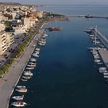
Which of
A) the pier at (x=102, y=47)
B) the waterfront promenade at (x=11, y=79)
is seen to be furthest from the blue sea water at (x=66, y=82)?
the waterfront promenade at (x=11, y=79)

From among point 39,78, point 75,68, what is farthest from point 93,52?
point 39,78

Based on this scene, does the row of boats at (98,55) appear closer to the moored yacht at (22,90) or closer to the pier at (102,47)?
the pier at (102,47)

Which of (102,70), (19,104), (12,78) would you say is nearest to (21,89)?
(12,78)

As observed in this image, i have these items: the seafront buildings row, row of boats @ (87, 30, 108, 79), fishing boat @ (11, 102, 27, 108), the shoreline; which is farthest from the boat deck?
fishing boat @ (11, 102, 27, 108)

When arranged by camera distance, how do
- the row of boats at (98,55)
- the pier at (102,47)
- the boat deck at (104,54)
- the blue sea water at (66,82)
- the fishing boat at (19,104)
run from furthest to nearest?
the pier at (102,47) → the boat deck at (104,54) → the row of boats at (98,55) → the blue sea water at (66,82) → the fishing boat at (19,104)

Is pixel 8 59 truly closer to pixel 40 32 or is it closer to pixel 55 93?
pixel 55 93

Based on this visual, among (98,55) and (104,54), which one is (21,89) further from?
(104,54)

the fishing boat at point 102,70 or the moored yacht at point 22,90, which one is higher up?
the moored yacht at point 22,90

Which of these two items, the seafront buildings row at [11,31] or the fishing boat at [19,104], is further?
the seafront buildings row at [11,31]
